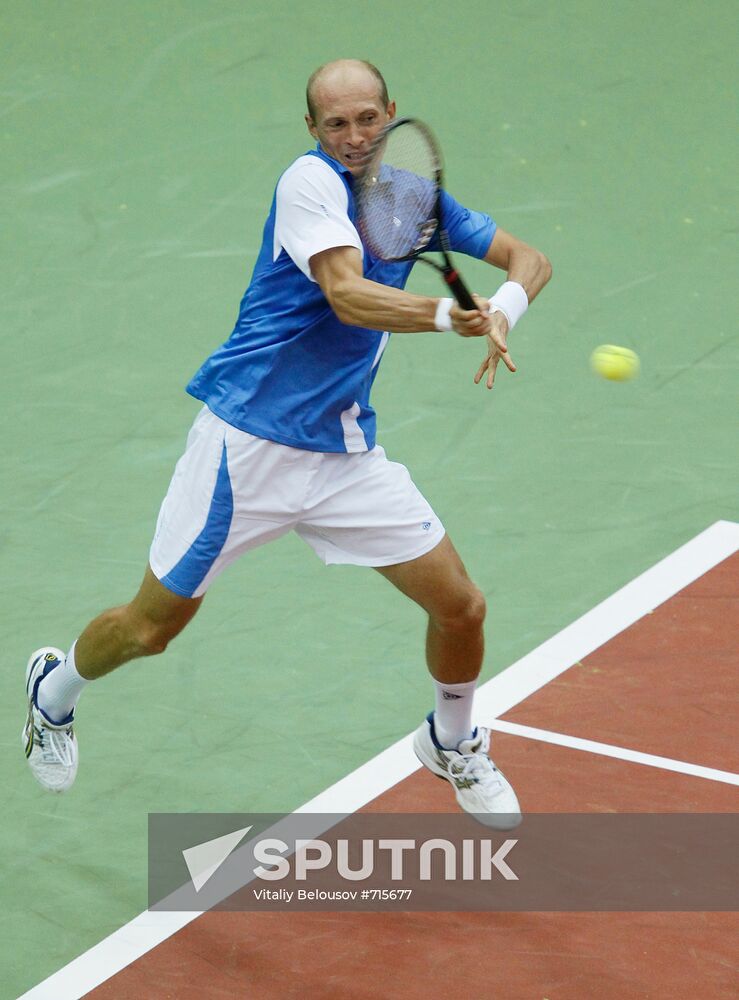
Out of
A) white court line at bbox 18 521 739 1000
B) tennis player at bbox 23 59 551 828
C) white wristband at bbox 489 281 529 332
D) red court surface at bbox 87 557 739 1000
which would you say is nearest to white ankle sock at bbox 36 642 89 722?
tennis player at bbox 23 59 551 828

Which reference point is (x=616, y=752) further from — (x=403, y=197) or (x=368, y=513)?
(x=403, y=197)

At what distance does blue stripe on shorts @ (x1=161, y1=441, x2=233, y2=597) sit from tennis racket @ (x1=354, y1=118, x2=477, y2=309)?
858mm

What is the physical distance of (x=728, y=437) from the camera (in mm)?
8117

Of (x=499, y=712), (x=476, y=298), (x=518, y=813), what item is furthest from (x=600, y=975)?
(x=476, y=298)

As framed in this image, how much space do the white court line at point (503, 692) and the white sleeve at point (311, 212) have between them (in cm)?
188

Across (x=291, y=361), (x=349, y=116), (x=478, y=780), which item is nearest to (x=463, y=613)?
(x=478, y=780)

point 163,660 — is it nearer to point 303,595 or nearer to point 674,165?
point 303,595

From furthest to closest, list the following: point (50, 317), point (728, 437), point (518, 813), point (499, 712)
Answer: point (50, 317)
point (728, 437)
point (499, 712)
point (518, 813)

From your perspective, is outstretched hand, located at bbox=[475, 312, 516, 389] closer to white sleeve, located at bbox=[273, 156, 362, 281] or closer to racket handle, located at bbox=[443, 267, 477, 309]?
racket handle, located at bbox=[443, 267, 477, 309]

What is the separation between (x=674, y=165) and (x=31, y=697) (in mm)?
6234

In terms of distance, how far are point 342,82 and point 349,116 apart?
0.31 ft

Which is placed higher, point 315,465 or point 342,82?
point 342,82

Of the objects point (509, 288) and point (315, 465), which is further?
point (315, 465)

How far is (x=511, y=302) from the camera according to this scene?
5.01 m
